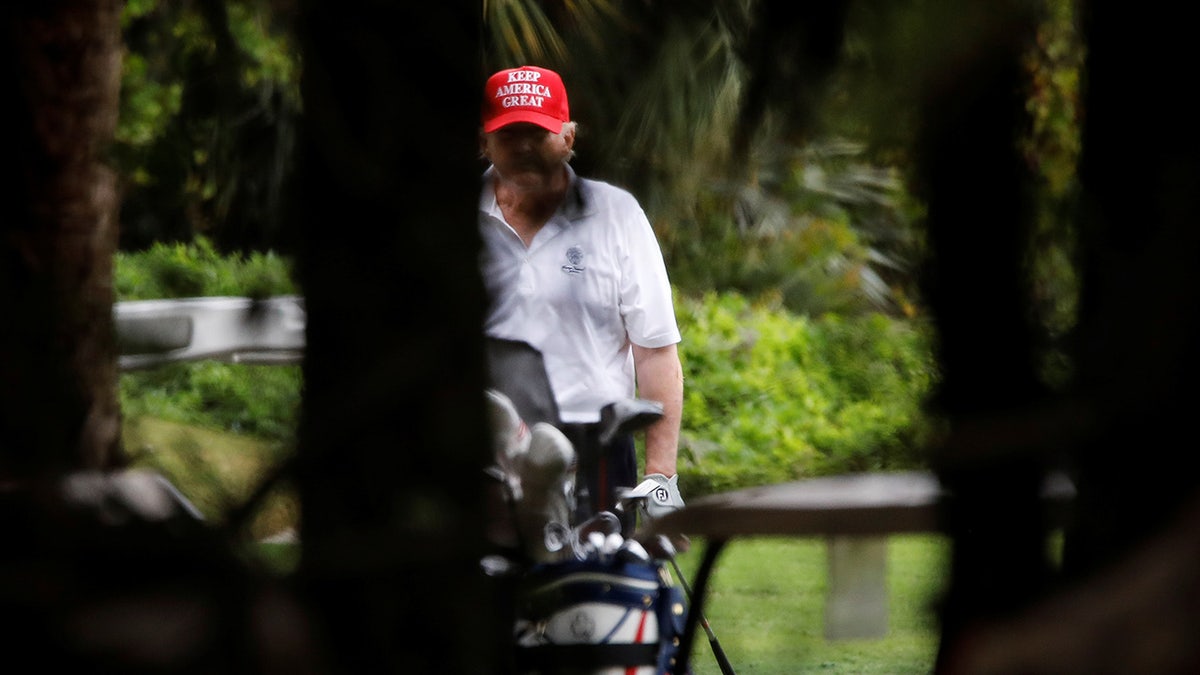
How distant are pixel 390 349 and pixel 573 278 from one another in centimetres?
160

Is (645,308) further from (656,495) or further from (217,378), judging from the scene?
(217,378)

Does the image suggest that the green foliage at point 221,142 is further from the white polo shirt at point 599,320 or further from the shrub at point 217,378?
the white polo shirt at point 599,320

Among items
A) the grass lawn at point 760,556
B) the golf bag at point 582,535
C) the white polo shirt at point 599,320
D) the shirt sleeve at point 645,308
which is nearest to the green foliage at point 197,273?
the grass lawn at point 760,556

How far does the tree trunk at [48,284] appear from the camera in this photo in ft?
2.95

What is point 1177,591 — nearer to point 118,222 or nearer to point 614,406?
point 118,222

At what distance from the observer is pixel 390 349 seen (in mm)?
903

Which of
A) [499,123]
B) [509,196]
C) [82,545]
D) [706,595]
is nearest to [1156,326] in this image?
[82,545]

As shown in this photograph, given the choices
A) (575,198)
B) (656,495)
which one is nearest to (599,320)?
(656,495)

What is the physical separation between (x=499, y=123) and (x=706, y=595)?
1.27 meters

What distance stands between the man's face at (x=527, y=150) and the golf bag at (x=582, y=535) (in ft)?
0.98

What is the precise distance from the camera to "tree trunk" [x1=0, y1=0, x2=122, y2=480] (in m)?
Result: 0.90

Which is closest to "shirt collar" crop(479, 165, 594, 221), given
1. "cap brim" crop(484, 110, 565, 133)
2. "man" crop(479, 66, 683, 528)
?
"man" crop(479, 66, 683, 528)

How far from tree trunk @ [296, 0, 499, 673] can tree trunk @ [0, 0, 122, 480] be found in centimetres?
15

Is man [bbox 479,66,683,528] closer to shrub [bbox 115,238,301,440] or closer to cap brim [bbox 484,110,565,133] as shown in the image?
cap brim [bbox 484,110,565,133]
